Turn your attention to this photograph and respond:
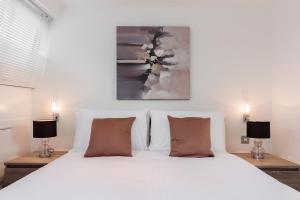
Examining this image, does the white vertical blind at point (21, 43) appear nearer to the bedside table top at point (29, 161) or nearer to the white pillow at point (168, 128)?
the bedside table top at point (29, 161)

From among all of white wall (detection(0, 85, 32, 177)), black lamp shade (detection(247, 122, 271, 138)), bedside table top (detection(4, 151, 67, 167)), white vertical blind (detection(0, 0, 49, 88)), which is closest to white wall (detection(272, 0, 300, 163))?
black lamp shade (detection(247, 122, 271, 138))

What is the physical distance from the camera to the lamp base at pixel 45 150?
9.42 ft

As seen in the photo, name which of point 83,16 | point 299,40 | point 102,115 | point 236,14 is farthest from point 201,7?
point 102,115

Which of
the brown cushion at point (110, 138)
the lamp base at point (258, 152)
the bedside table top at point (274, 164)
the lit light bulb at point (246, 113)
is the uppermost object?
the lit light bulb at point (246, 113)

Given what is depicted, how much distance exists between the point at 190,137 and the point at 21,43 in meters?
1.89

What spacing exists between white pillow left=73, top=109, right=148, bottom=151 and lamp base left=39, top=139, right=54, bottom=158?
0.30 metres

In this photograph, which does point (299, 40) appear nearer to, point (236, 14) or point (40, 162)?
point (236, 14)

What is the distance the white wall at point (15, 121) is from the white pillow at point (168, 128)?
1.41 metres

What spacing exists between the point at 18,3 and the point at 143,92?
5.06ft

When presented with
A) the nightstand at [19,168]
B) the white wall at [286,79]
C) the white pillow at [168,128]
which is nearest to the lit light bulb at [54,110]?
the nightstand at [19,168]

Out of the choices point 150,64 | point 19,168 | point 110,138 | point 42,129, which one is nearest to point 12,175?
point 19,168

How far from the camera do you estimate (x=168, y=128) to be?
9.32 ft

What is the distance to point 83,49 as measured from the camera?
3225mm

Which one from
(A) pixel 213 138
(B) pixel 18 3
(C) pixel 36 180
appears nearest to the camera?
(C) pixel 36 180
